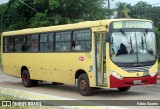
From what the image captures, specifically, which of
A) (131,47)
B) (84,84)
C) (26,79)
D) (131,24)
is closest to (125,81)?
(131,47)

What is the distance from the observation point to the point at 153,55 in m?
15.6

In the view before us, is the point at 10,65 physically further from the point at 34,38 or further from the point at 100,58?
the point at 100,58

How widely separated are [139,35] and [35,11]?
2818 cm

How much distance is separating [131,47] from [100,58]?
1215mm

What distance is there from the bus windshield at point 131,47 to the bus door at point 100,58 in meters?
0.52

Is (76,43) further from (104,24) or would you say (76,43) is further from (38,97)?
(38,97)

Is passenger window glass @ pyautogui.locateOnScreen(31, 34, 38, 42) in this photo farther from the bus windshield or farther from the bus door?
the bus windshield

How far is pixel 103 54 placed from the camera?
50.6 feet

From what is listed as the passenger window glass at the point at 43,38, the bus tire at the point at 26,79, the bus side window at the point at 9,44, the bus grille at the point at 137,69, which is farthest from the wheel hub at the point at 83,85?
the bus side window at the point at 9,44

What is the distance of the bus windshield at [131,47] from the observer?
15.0 metres

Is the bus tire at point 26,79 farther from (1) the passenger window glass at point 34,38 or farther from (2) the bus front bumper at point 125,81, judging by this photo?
(2) the bus front bumper at point 125,81

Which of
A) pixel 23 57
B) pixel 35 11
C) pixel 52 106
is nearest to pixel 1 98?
pixel 52 106

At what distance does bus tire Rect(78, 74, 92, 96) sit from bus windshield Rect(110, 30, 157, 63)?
162 cm

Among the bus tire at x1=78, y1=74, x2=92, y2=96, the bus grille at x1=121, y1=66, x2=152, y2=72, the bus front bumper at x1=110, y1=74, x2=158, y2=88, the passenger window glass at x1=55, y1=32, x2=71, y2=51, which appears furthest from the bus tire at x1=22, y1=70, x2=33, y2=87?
the bus grille at x1=121, y1=66, x2=152, y2=72
